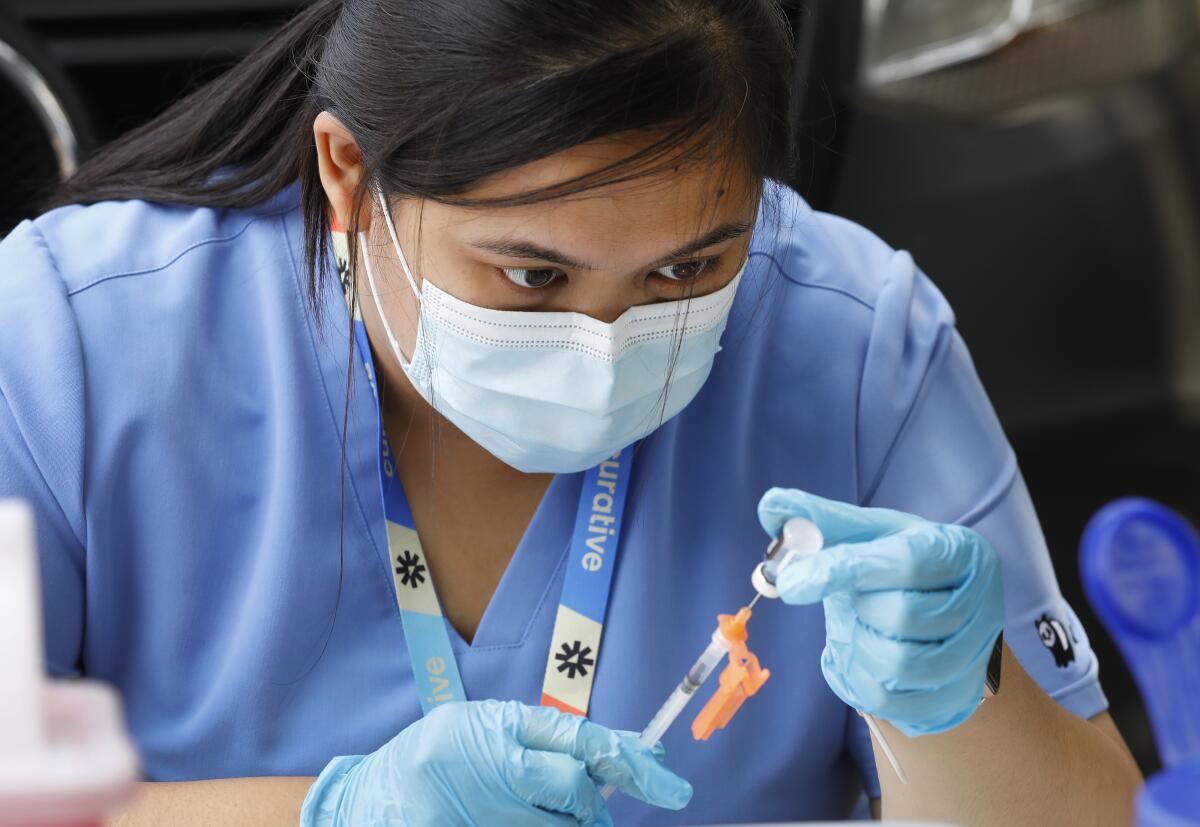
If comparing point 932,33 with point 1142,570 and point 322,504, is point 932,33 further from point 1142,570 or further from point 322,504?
point 1142,570

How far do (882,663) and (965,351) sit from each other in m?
0.47

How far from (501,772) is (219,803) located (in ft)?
0.86

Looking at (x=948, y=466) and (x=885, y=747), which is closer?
(x=885, y=747)

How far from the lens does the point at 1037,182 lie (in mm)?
2418

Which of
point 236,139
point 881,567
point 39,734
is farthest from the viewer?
point 236,139

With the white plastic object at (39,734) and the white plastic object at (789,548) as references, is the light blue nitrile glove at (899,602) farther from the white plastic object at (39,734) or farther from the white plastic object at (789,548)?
the white plastic object at (39,734)

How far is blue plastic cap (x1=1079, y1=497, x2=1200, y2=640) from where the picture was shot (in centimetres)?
60

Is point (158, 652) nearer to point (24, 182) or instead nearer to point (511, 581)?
point (511, 581)

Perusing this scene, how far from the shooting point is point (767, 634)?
3.97 ft

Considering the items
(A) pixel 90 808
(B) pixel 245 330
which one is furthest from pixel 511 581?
(A) pixel 90 808

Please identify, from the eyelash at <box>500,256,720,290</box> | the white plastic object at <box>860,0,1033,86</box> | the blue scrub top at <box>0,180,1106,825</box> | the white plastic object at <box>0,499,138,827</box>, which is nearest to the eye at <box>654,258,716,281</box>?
the eyelash at <box>500,256,720,290</box>

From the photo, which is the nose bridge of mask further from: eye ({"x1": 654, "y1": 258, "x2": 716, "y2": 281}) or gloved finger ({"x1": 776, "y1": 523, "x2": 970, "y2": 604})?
gloved finger ({"x1": 776, "y1": 523, "x2": 970, "y2": 604})

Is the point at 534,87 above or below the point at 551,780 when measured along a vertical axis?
above

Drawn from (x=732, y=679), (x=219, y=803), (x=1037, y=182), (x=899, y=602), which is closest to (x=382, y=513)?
(x=219, y=803)
